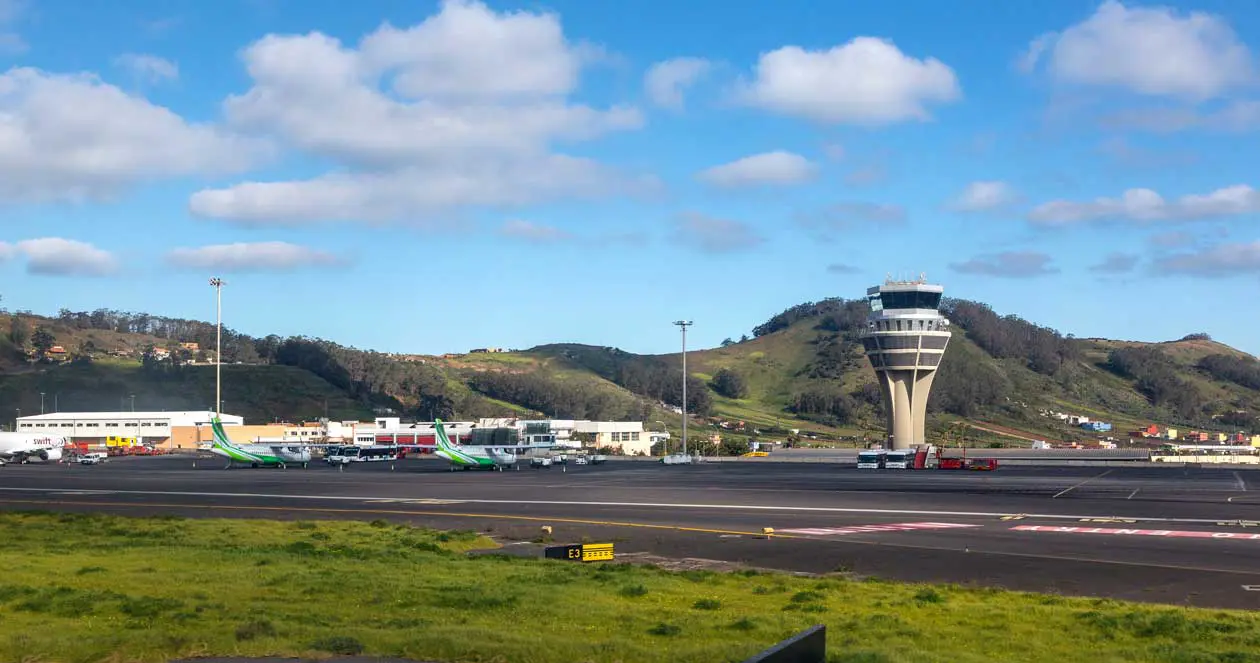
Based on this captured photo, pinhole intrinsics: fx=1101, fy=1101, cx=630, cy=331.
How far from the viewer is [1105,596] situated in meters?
23.5

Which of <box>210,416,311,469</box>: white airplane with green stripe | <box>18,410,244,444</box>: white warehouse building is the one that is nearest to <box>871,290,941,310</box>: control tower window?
<box>210,416,311,469</box>: white airplane with green stripe

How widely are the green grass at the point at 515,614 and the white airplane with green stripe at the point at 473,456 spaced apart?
77520 millimetres

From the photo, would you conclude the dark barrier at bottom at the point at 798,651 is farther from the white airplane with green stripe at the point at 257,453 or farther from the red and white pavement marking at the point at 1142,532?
the white airplane with green stripe at the point at 257,453

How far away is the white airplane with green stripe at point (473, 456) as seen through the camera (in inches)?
4171

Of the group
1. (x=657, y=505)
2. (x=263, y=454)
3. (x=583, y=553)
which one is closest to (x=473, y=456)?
(x=263, y=454)

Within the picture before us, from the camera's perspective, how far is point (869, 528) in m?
40.3

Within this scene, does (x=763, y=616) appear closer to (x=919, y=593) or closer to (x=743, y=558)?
Answer: (x=919, y=593)

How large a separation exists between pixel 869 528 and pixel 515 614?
24.6 meters

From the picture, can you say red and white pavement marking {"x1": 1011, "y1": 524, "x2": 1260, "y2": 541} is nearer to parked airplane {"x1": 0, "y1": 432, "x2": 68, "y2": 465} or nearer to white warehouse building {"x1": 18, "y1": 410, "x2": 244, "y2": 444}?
parked airplane {"x1": 0, "y1": 432, "x2": 68, "y2": 465}

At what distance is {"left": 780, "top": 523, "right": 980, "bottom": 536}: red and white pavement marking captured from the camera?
128ft

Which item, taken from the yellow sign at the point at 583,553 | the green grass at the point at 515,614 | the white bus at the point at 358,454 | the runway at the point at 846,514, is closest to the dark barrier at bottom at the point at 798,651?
the green grass at the point at 515,614

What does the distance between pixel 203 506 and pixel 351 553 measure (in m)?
29.8

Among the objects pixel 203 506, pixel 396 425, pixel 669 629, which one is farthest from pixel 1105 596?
pixel 396 425

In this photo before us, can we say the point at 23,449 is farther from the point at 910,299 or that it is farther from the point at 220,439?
the point at 910,299
